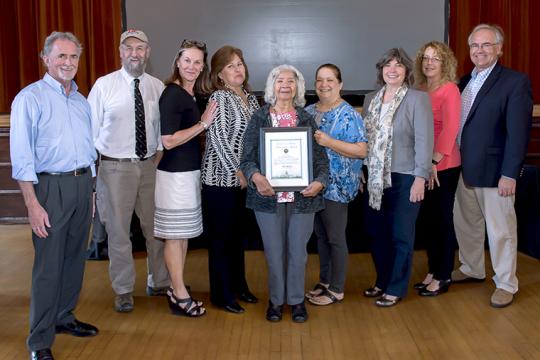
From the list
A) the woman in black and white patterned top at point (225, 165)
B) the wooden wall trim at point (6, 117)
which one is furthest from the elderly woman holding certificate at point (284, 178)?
the wooden wall trim at point (6, 117)

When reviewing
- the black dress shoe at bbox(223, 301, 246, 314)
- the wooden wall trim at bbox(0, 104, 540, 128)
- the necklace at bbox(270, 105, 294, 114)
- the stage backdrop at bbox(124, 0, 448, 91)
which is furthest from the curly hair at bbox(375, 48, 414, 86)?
the stage backdrop at bbox(124, 0, 448, 91)

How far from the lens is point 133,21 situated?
279 inches

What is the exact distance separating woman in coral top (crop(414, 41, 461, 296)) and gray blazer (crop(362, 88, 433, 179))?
233 millimetres

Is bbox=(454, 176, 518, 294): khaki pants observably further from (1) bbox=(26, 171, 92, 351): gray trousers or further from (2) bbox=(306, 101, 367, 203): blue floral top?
(1) bbox=(26, 171, 92, 351): gray trousers

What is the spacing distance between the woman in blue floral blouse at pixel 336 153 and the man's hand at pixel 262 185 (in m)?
0.35

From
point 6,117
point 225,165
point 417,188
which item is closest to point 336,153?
point 417,188

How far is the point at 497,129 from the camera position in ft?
12.3

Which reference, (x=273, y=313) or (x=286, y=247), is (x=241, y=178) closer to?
(x=286, y=247)

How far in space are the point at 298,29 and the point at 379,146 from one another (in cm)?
358

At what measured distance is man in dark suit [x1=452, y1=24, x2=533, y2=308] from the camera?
368cm

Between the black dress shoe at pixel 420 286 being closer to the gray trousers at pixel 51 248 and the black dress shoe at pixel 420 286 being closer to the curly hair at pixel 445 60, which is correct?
the curly hair at pixel 445 60

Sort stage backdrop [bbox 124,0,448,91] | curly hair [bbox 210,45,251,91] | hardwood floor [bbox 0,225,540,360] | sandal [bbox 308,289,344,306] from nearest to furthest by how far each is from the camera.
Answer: hardwood floor [bbox 0,225,540,360] < curly hair [bbox 210,45,251,91] < sandal [bbox 308,289,344,306] < stage backdrop [bbox 124,0,448,91]

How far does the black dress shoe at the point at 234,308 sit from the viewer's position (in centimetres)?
374

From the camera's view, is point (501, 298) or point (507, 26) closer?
point (501, 298)
